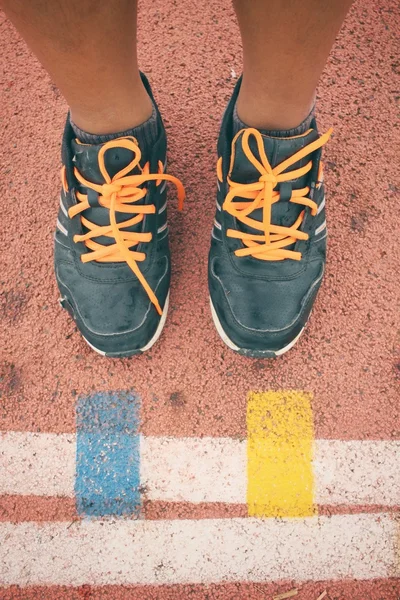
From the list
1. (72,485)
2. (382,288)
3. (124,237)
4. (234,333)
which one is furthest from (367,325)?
(72,485)

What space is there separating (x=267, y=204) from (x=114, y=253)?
1.41 feet

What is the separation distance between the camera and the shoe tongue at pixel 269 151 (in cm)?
115

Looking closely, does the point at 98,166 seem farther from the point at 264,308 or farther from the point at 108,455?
the point at 108,455

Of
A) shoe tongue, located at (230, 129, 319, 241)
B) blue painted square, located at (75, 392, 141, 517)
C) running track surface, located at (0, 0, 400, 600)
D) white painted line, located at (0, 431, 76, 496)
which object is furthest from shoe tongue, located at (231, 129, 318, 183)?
white painted line, located at (0, 431, 76, 496)

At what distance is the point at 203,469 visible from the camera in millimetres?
1323

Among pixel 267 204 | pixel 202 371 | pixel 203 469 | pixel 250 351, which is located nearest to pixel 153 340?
pixel 202 371

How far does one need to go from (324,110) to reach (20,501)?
1.59 metres

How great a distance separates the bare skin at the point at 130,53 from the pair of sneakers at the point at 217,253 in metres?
0.12

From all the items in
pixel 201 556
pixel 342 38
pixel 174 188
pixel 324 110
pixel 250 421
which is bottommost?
pixel 201 556

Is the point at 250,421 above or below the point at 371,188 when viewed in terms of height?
below

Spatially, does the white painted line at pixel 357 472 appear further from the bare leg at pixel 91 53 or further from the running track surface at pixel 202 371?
the bare leg at pixel 91 53

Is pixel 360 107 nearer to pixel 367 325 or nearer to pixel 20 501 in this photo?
pixel 367 325

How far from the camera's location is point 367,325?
145 cm

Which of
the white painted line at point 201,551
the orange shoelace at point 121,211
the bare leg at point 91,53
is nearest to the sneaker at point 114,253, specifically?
the orange shoelace at point 121,211
